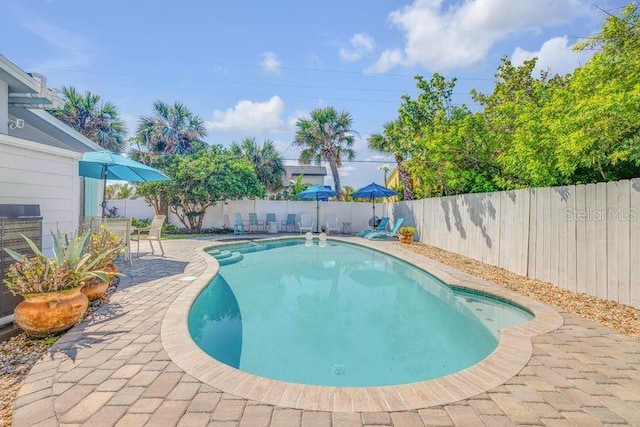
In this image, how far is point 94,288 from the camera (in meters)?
4.49

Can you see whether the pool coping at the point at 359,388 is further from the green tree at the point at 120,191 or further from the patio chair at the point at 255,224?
the green tree at the point at 120,191

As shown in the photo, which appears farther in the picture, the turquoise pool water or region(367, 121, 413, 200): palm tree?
region(367, 121, 413, 200): palm tree

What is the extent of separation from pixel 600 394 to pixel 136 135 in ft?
63.5

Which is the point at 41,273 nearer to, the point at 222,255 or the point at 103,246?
the point at 103,246

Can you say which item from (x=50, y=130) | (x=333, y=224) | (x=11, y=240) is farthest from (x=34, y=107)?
(x=333, y=224)

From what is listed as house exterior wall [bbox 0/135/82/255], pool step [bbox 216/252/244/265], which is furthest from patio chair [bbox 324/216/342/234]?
house exterior wall [bbox 0/135/82/255]

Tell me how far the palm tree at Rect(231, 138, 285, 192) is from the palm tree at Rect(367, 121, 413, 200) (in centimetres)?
649

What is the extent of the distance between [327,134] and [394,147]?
6192 mm

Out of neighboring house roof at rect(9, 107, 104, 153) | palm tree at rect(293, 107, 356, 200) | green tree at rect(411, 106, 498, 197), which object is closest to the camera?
neighboring house roof at rect(9, 107, 104, 153)

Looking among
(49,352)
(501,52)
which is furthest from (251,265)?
(501,52)

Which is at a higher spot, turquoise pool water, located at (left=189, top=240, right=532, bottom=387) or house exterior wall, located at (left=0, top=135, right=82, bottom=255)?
house exterior wall, located at (left=0, top=135, right=82, bottom=255)

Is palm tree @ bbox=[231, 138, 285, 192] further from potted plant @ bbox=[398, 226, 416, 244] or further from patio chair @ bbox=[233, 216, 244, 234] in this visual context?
potted plant @ bbox=[398, 226, 416, 244]

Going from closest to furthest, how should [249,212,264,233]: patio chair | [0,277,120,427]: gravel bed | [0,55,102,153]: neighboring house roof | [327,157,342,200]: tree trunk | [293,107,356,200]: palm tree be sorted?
[0,277,120,427]: gravel bed < [0,55,102,153]: neighboring house roof < [249,212,264,233]: patio chair < [293,107,356,200]: palm tree < [327,157,342,200]: tree trunk

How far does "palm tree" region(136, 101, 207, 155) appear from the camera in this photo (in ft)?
55.1
